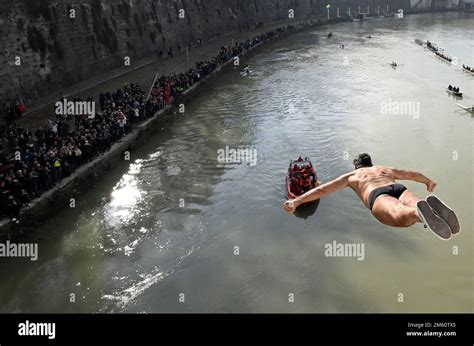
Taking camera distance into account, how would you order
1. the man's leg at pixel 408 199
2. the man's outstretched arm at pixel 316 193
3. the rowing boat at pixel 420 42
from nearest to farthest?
the man's leg at pixel 408 199, the man's outstretched arm at pixel 316 193, the rowing boat at pixel 420 42

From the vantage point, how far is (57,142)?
703 inches

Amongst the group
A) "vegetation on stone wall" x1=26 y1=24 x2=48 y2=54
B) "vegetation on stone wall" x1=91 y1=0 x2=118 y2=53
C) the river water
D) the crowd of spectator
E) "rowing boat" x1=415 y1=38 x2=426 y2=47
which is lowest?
the river water

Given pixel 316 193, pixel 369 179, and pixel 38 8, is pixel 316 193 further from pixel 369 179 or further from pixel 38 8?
pixel 38 8

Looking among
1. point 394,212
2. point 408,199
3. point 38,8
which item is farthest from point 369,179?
point 38,8

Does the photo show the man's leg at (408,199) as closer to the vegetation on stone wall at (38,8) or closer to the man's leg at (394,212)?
the man's leg at (394,212)

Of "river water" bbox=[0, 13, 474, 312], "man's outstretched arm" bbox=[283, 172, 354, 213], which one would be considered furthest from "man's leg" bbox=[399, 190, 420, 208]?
"river water" bbox=[0, 13, 474, 312]

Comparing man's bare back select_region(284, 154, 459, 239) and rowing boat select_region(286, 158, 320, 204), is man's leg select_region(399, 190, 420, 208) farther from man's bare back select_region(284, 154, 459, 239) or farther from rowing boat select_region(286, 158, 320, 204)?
rowing boat select_region(286, 158, 320, 204)

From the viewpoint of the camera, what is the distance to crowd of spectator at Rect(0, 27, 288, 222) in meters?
14.9

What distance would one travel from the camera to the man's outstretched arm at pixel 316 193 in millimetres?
5428

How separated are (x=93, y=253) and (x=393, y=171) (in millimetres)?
11437

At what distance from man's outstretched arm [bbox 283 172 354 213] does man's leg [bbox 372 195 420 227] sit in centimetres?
56

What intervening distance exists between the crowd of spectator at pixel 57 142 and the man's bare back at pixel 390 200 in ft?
38.3

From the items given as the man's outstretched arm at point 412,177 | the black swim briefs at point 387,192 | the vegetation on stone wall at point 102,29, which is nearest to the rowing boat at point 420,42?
the vegetation on stone wall at point 102,29
